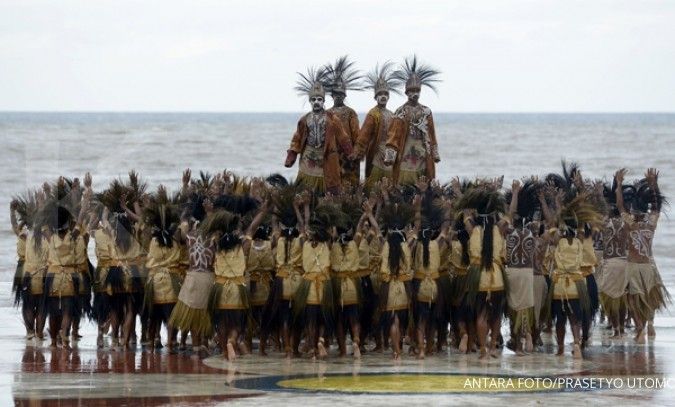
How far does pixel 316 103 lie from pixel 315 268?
3842 millimetres

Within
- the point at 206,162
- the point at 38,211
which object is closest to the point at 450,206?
the point at 38,211

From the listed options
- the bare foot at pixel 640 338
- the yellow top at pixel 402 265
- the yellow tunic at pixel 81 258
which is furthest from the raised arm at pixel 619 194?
the yellow tunic at pixel 81 258

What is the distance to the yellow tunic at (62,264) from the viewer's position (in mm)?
18922

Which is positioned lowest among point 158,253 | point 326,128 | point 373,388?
point 373,388

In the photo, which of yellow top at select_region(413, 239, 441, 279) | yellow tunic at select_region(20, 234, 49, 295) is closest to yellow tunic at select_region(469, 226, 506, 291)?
yellow top at select_region(413, 239, 441, 279)

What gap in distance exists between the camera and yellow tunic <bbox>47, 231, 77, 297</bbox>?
18.9 metres

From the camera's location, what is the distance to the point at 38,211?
19.3 m

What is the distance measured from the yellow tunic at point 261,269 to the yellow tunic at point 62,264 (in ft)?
6.84

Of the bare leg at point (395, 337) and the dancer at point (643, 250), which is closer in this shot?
the bare leg at point (395, 337)

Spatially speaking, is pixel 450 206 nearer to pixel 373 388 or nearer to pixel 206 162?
pixel 373 388

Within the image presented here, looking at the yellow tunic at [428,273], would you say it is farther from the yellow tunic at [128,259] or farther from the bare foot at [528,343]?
the yellow tunic at [128,259]

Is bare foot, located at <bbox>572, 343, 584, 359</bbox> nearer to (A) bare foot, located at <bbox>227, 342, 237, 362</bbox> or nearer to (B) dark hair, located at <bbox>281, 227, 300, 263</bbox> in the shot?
(B) dark hair, located at <bbox>281, 227, 300, 263</bbox>

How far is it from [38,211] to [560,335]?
Answer: 602 cm

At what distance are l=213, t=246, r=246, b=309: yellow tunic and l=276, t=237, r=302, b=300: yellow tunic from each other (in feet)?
1.63
